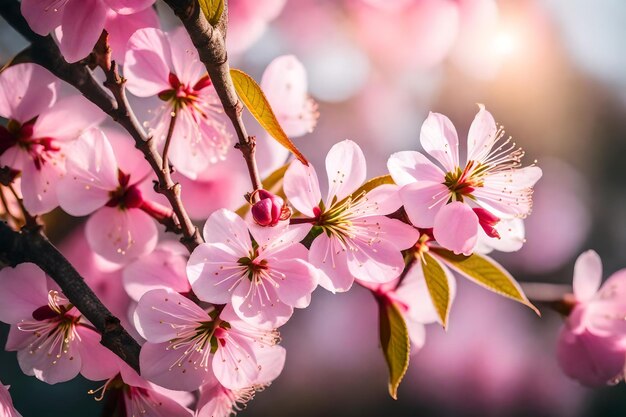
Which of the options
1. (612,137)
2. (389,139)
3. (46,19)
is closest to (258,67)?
(389,139)

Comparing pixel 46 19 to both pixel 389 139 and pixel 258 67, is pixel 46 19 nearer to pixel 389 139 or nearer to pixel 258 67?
pixel 258 67

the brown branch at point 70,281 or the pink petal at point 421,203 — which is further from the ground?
the pink petal at point 421,203

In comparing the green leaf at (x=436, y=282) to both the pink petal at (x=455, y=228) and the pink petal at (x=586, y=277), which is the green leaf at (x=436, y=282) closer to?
the pink petal at (x=455, y=228)

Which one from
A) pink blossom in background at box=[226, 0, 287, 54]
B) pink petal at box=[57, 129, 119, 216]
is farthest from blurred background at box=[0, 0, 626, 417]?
pink petal at box=[57, 129, 119, 216]

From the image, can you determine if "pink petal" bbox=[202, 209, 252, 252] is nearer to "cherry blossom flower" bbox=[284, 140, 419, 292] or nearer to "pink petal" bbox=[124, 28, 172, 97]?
"cherry blossom flower" bbox=[284, 140, 419, 292]

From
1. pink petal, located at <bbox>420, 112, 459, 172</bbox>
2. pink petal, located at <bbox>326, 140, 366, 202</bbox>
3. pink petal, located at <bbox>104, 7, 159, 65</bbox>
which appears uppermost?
pink petal, located at <bbox>104, 7, 159, 65</bbox>

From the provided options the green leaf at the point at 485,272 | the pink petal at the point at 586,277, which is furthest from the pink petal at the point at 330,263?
the pink petal at the point at 586,277

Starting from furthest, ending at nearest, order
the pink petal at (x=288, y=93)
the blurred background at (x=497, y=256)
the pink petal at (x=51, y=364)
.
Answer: the blurred background at (x=497, y=256) → the pink petal at (x=288, y=93) → the pink petal at (x=51, y=364)
